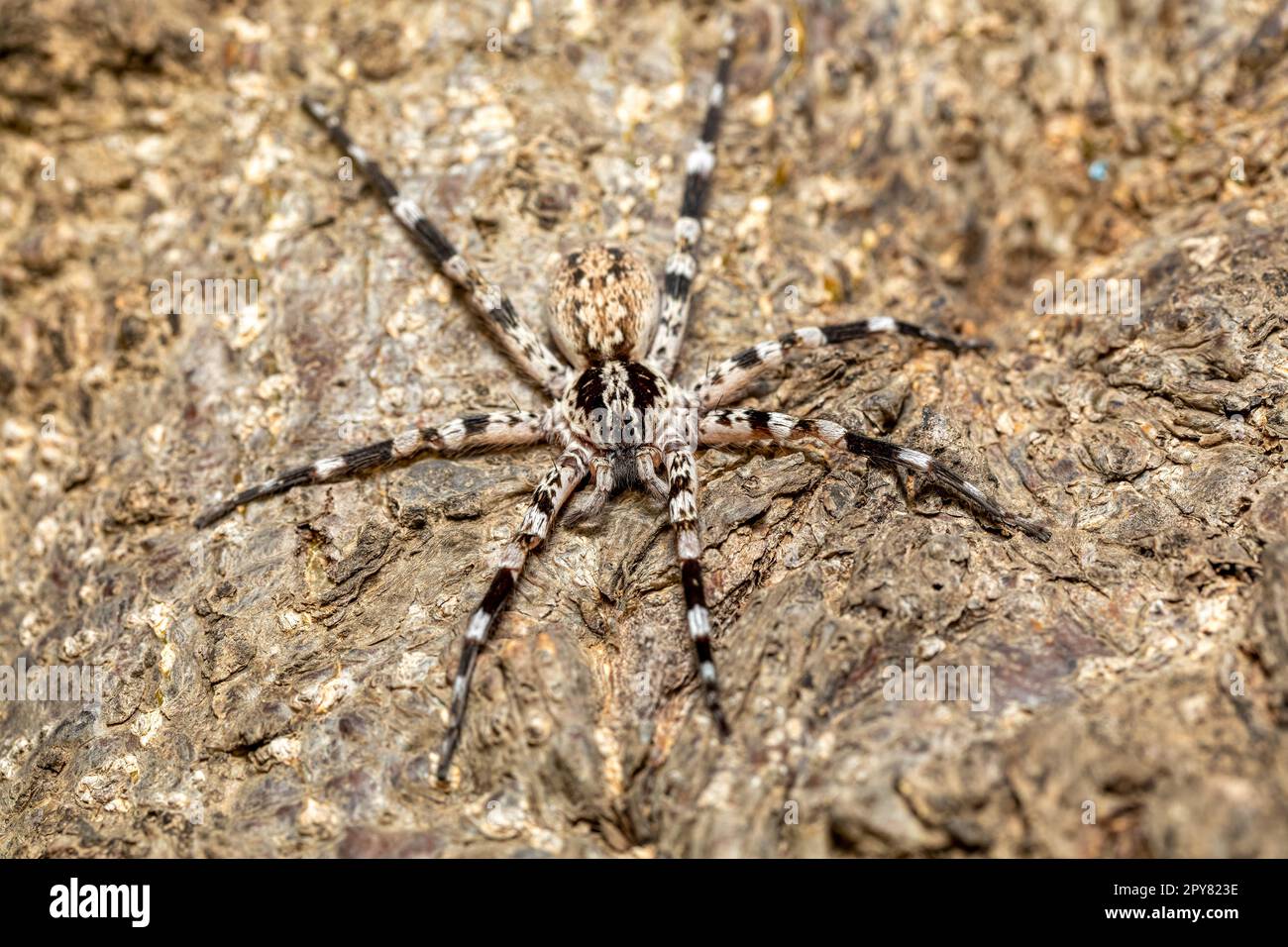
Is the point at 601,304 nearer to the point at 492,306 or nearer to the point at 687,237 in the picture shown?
the point at 492,306

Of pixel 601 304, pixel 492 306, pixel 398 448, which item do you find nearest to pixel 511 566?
pixel 398 448

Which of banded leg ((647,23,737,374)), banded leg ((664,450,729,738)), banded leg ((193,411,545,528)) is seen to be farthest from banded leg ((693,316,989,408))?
banded leg ((193,411,545,528))

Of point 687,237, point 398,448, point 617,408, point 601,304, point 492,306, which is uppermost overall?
point 687,237

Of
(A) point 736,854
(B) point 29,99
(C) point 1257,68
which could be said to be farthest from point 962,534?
(B) point 29,99

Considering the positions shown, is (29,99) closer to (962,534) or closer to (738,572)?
(738,572)

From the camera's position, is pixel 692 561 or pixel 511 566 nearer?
pixel 692 561

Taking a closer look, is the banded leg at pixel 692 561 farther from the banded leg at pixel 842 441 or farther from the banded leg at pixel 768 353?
the banded leg at pixel 768 353

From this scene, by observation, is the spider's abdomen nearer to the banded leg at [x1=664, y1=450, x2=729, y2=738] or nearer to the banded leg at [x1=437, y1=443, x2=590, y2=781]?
the banded leg at [x1=437, y1=443, x2=590, y2=781]
